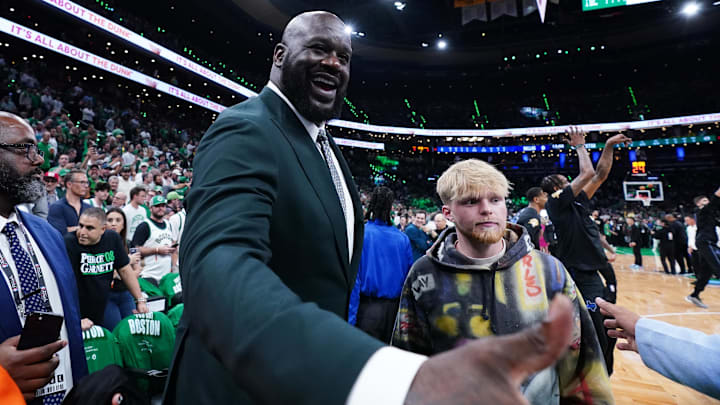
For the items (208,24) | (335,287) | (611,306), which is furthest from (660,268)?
(208,24)

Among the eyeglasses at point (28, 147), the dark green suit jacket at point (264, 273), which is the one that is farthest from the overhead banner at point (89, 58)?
the dark green suit jacket at point (264, 273)

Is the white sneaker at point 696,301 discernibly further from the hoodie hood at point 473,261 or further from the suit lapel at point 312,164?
the suit lapel at point 312,164

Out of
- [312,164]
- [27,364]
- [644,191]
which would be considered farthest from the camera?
[644,191]

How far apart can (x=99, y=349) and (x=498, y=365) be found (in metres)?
3.17

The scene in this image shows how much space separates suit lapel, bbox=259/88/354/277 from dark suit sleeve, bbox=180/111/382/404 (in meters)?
0.35

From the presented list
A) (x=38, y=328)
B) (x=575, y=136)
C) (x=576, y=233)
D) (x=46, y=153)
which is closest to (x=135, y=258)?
(x=38, y=328)

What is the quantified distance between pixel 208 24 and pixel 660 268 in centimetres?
2249

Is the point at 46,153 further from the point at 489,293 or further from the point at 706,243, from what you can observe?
the point at 706,243

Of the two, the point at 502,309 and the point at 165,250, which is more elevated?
the point at 165,250

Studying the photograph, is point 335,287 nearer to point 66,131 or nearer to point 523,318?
point 523,318

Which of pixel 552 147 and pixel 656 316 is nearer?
pixel 656 316

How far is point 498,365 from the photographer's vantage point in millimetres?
309

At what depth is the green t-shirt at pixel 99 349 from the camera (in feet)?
8.31

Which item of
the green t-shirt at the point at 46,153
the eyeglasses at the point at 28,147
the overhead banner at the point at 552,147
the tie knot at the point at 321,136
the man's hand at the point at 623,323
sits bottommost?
the man's hand at the point at 623,323
